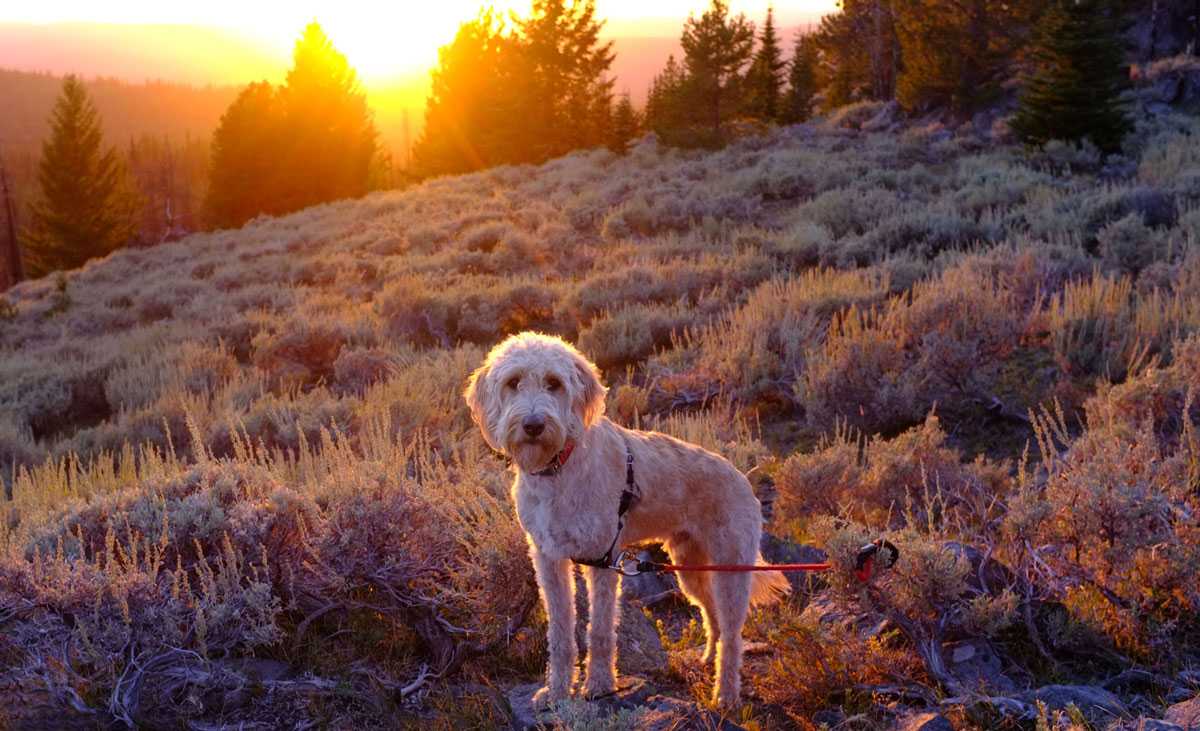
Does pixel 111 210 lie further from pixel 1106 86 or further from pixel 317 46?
pixel 1106 86

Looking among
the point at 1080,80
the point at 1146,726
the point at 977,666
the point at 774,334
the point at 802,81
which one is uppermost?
the point at 802,81

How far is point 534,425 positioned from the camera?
334cm

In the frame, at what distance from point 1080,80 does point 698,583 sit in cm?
2250

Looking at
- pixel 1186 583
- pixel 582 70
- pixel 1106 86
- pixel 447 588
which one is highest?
pixel 582 70

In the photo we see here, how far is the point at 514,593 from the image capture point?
4703mm

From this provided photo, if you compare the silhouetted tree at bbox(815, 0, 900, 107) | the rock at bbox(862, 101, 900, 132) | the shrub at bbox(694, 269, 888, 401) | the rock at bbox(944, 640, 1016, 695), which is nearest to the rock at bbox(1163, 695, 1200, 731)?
the rock at bbox(944, 640, 1016, 695)

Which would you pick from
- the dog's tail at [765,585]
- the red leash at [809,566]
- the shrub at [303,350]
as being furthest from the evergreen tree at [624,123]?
the red leash at [809,566]

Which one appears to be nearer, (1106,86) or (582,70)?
(1106,86)

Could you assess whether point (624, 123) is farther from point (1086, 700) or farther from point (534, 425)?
point (1086, 700)

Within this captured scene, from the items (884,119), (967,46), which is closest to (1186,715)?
(967,46)

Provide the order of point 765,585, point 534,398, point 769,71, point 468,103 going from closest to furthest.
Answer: point 534,398 < point 765,585 < point 468,103 < point 769,71

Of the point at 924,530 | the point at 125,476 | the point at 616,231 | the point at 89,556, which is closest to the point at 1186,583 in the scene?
the point at 924,530

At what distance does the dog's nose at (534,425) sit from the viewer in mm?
3334

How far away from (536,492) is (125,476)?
15.7 feet
